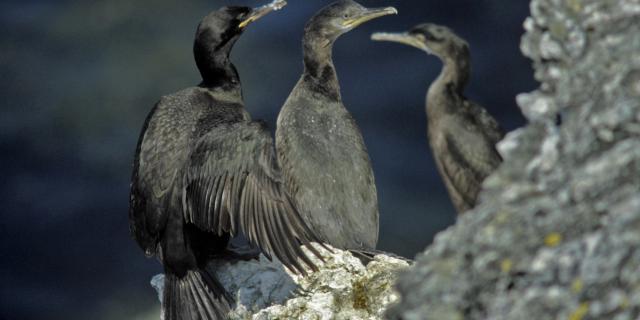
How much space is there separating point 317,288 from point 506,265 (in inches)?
166

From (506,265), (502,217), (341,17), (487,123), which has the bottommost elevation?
(506,265)

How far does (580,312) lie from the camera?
7.32 ft

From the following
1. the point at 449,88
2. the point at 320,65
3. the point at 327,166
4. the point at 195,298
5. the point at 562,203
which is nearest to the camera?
the point at 562,203

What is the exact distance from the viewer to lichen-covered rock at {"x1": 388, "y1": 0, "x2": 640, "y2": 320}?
7.29 ft

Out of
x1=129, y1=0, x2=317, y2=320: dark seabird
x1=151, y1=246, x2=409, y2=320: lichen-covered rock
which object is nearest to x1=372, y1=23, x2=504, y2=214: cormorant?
x1=151, y1=246, x2=409, y2=320: lichen-covered rock

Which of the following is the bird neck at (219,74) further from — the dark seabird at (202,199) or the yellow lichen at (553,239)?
the yellow lichen at (553,239)

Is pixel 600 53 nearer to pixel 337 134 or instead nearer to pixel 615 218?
pixel 615 218

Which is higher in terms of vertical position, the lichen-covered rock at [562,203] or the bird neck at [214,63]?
the bird neck at [214,63]

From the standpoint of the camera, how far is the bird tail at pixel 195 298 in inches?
272

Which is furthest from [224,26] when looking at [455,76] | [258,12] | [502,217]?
[502,217]

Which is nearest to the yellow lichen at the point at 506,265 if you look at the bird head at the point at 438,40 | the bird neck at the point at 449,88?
the bird neck at the point at 449,88

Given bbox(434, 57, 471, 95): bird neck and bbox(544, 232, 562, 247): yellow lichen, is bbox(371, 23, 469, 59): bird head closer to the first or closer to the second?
bbox(434, 57, 471, 95): bird neck

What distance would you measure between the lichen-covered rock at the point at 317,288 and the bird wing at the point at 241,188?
Result: 0.29 metres

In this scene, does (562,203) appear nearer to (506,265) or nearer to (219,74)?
(506,265)
